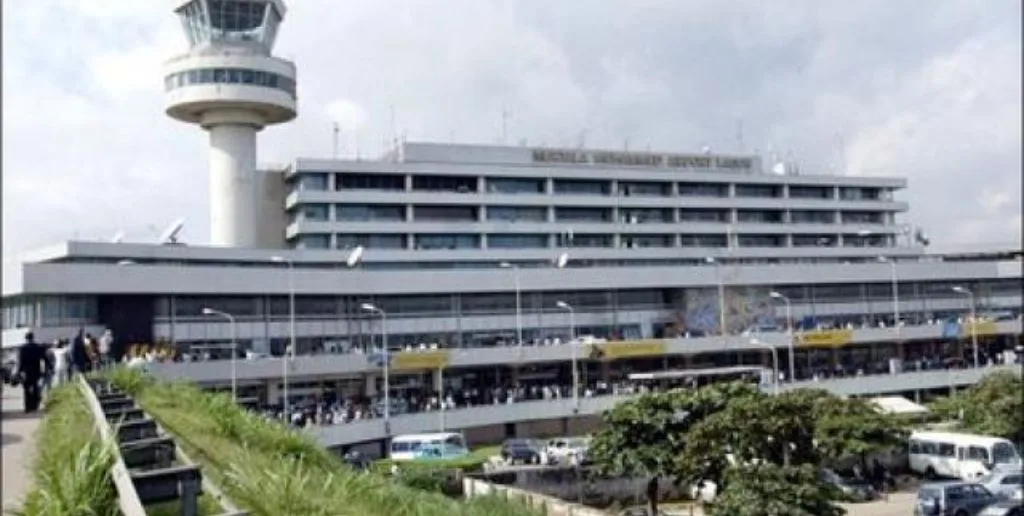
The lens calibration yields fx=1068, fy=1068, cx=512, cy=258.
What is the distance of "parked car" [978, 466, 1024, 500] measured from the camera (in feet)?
56.6

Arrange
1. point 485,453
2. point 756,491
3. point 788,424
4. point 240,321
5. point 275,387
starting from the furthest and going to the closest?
point 240,321, point 275,387, point 485,453, point 788,424, point 756,491

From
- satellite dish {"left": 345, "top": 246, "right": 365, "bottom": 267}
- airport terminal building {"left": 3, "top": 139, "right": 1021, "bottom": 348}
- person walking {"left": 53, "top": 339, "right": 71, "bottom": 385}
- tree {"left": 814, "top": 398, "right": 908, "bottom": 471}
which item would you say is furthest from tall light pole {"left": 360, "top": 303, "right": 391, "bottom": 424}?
person walking {"left": 53, "top": 339, "right": 71, "bottom": 385}

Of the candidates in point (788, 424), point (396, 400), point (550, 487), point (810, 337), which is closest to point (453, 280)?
point (396, 400)

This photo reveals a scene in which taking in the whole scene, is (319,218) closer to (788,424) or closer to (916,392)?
(916,392)

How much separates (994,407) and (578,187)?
26.7 m

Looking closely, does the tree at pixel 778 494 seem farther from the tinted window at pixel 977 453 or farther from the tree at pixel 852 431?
the tinted window at pixel 977 453

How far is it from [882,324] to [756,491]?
32.5 metres

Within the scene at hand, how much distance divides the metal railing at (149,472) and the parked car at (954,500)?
12645 mm

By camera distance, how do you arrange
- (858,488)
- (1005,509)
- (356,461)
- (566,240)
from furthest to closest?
(566,240) < (356,461) < (858,488) < (1005,509)

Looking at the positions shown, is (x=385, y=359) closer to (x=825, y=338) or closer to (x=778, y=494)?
(x=825, y=338)

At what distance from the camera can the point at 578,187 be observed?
1937 inches

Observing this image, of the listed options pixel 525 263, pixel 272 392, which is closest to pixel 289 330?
pixel 272 392

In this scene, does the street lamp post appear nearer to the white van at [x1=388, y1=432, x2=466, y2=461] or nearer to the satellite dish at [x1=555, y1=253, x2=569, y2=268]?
the white van at [x1=388, y1=432, x2=466, y2=461]

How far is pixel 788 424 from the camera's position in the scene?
2006 centimetres
